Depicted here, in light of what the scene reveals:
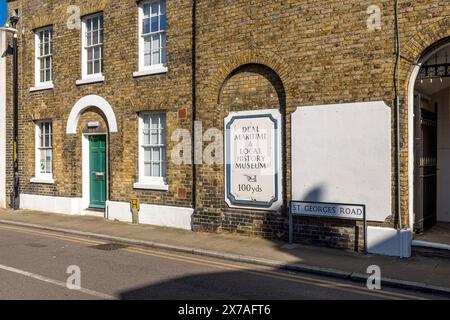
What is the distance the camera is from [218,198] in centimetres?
1130

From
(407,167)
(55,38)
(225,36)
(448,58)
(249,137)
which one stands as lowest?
(407,167)

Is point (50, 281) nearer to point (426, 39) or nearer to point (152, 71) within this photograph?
point (152, 71)

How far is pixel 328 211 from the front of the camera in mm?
9570

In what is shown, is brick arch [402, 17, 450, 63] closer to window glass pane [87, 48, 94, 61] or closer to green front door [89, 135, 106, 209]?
green front door [89, 135, 106, 209]

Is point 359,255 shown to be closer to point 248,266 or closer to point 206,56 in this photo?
point 248,266

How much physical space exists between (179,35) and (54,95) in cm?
580

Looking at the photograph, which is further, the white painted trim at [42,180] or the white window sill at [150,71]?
the white painted trim at [42,180]

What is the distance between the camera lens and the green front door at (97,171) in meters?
14.4

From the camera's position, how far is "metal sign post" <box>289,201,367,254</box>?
30.1 ft

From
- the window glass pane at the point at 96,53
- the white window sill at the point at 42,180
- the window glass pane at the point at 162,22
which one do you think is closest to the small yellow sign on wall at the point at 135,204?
the white window sill at the point at 42,180

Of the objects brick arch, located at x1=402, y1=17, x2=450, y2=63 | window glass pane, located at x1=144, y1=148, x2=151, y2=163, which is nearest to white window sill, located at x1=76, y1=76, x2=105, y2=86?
window glass pane, located at x1=144, y1=148, x2=151, y2=163

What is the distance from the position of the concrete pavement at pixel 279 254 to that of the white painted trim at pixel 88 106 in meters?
3.16

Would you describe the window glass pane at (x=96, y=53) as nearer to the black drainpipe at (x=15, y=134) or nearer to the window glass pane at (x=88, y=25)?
the window glass pane at (x=88, y=25)

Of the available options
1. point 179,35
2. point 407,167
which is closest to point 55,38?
point 179,35
